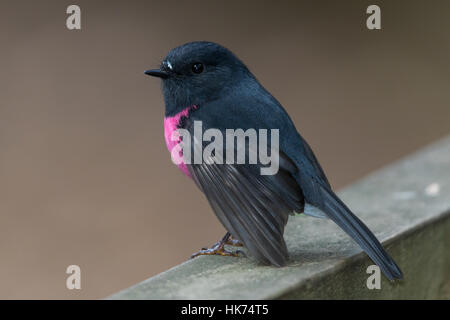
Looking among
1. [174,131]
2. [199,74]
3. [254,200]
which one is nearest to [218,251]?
[254,200]

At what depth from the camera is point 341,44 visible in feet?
23.8

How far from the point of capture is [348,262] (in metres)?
2.30

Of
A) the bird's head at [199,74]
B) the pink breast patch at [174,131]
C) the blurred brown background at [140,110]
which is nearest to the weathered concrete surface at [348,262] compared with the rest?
the pink breast patch at [174,131]

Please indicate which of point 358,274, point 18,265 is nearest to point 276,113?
point 358,274

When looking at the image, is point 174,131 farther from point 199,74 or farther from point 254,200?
point 254,200

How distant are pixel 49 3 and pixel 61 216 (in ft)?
8.37

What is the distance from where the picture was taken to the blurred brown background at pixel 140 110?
5.08 m

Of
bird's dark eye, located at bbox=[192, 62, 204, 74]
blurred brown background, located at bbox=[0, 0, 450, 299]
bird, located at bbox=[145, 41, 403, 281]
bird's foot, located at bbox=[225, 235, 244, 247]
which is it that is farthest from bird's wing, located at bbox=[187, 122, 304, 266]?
blurred brown background, located at bbox=[0, 0, 450, 299]

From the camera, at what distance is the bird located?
229cm

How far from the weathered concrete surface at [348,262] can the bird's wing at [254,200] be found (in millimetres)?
83

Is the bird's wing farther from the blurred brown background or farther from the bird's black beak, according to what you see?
the blurred brown background

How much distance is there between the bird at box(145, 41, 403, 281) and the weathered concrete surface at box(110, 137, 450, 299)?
0.34 feet

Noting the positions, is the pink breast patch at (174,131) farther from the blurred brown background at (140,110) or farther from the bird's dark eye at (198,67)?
the blurred brown background at (140,110)
